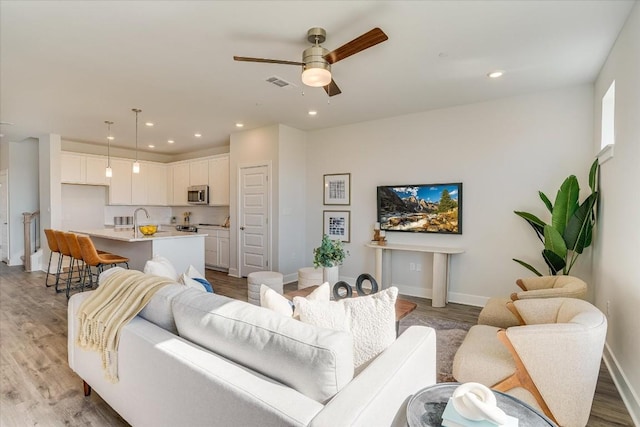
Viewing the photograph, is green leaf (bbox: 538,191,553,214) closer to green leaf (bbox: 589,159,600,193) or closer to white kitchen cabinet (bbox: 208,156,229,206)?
green leaf (bbox: 589,159,600,193)

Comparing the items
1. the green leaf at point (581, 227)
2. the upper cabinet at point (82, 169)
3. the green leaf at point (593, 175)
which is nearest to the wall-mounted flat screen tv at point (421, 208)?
the green leaf at point (581, 227)

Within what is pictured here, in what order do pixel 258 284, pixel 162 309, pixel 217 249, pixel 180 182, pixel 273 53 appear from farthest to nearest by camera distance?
pixel 180 182 < pixel 217 249 < pixel 258 284 < pixel 273 53 < pixel 162 309

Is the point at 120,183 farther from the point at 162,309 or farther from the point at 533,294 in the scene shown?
the point at 533,294

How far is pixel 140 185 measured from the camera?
7480mm

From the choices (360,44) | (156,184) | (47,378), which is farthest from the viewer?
(156,184)

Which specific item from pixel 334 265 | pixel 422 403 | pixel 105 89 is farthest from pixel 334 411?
pixel 105 89

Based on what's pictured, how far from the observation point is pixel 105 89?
3809 millimetres

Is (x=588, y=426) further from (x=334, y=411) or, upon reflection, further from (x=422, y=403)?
(x=334, y=411)

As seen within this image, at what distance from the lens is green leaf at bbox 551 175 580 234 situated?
11.0 feet

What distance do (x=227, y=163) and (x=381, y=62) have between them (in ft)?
14.5

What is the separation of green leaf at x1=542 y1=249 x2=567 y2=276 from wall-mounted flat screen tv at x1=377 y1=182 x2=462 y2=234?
3.68 ft

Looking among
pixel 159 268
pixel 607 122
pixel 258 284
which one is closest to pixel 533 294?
pixel 607 122

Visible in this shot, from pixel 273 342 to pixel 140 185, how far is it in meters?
7.47

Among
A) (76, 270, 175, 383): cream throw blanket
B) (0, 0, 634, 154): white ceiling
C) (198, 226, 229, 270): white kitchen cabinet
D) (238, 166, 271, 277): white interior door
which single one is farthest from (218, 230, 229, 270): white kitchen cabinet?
(76, 270, 175, 383): cream throw blanket
